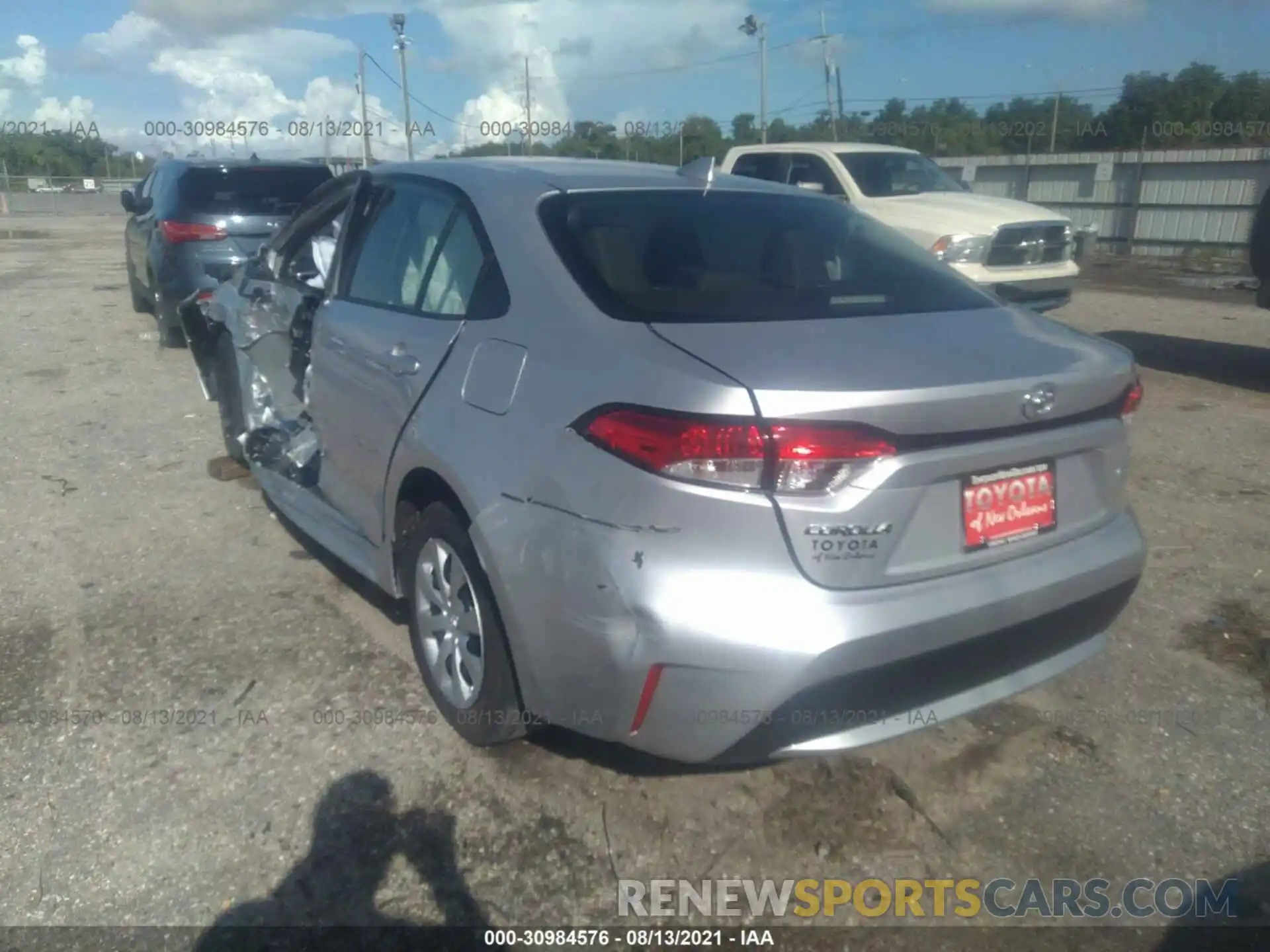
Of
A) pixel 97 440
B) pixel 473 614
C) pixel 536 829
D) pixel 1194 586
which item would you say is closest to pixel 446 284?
pixel 473 614

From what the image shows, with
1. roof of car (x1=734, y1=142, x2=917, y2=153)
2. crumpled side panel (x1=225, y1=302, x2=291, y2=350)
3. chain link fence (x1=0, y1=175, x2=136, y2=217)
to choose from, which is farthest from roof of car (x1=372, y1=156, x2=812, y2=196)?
chain link fence (x1=0, y1=175, x2=136, y2=217)

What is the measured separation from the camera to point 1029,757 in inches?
128

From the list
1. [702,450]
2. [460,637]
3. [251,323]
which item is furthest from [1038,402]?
[251,323]

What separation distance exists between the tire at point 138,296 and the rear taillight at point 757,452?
10623 millimetres

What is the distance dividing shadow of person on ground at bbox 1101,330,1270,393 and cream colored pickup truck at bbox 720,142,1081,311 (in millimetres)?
905

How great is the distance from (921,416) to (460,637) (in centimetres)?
153

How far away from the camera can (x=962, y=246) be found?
965 cm

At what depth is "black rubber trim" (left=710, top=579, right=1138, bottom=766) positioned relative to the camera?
2.47m

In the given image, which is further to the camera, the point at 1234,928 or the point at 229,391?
the point at 229,391

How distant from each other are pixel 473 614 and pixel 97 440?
476cm

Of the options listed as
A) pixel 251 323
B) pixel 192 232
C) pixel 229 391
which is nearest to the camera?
pixel 251 323

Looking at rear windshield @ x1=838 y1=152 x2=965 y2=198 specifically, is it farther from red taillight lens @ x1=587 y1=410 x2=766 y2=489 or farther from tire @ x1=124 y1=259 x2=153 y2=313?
red taillight lens @ x1=587 y1=410 x2=766 y2=489

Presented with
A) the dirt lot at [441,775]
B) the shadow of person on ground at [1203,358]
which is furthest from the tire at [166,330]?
the shadow of person on ground at [1203,358]

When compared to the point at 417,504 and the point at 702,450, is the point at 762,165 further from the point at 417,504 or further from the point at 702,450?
the point at 702,450
